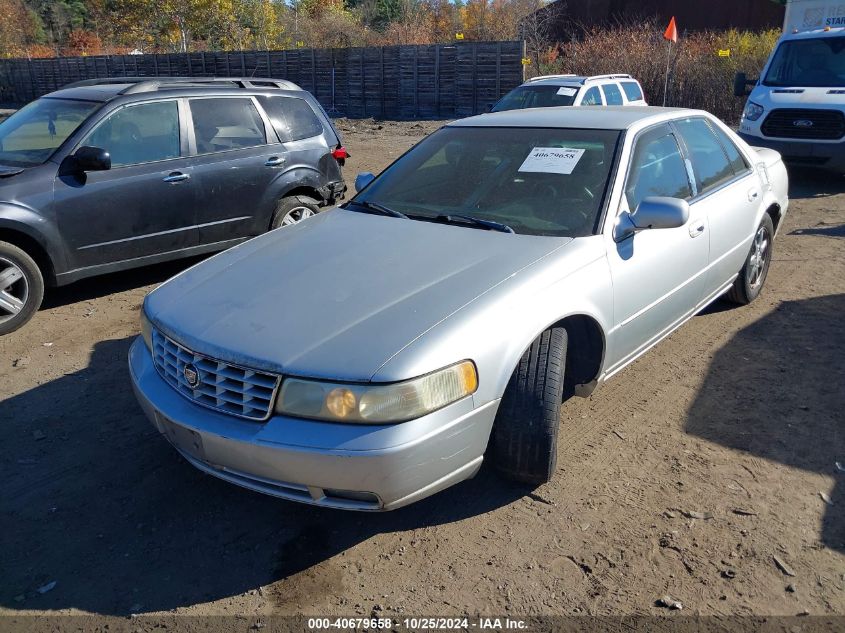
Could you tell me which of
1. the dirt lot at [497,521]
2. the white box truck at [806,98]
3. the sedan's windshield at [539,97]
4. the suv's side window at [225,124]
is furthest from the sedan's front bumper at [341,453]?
the sedan's windshield at [539,97]

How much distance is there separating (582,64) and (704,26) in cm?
1369

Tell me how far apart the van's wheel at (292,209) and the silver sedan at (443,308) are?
8.37 feet

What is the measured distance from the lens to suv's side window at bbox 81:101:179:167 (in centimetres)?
606

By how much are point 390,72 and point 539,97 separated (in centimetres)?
1295

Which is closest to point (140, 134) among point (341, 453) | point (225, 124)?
point (225, 124)

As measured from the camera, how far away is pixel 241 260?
3.88m

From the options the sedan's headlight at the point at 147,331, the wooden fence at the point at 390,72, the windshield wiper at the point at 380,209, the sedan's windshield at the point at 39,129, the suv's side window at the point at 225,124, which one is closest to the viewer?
the sedan's headlight at the point at 147,331

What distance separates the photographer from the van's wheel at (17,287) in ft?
17.9

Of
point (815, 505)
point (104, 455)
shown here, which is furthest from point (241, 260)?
point (815, 505)

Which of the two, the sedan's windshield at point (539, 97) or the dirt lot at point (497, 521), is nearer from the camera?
the dirt lot at point (497, 521)

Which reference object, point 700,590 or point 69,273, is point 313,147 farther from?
point 700,590

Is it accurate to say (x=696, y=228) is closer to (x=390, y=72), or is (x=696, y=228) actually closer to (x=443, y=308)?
(x=443, y=308)

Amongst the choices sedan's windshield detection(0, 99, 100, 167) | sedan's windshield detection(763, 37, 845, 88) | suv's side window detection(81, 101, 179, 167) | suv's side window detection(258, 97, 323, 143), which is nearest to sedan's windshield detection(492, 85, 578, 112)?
sedan's windshield detection(763, 37, 845, 88)

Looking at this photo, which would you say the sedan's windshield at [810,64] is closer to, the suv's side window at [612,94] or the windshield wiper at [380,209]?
the suv's side window at [612,94]
